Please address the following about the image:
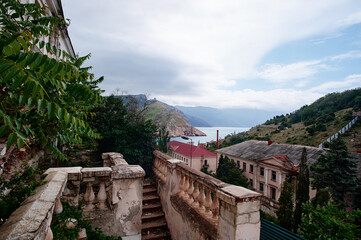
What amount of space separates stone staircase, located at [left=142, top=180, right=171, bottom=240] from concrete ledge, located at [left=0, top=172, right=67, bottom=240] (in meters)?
3.54

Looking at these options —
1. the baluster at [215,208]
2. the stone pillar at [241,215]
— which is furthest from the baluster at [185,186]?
the stone pillar at [241,215]

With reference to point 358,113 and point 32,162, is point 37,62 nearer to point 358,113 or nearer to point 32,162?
point 32,162

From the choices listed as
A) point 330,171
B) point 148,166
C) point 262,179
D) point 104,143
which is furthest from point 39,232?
point 262,179

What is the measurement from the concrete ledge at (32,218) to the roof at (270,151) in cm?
3309

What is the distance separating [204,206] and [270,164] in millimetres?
30717

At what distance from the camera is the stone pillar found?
9.59 feet

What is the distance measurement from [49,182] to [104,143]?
6.16m

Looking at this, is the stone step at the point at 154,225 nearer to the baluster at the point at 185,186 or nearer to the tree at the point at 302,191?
the baluster at the point at 185,186

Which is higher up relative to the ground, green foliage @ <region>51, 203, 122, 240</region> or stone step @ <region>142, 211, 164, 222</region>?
green foliage @ <region>51, 203, 122, 240</region>

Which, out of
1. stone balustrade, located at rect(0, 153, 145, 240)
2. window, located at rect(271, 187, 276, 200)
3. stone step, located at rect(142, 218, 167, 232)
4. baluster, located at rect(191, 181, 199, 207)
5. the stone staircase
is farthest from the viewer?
window, located at rect(271, 187, 276, 200)

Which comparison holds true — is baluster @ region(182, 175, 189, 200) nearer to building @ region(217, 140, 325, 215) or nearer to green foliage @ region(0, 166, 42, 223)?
green foliage @ region(0, 166, 42, 223)

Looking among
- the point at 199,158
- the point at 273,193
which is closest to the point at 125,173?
the point at 273,193

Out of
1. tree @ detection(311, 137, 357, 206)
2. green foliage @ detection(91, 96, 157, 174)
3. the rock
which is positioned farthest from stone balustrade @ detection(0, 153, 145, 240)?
tree @ detection(311, 137, 357, 206)

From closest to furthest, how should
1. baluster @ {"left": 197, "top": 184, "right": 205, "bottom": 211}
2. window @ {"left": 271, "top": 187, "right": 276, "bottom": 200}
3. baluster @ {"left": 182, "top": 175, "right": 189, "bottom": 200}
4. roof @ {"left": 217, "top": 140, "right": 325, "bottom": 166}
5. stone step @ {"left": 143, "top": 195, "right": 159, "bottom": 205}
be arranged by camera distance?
baluster @ {"left": 197, "top": 184, "right": 205, "bottom": 211}
baluster @ {"left": 182, "top": 175, "right": 189, "bottom": 200}
stone step @ {"left": 143, "top": 195, "right": 159, "bottom": 205}
roof @ {"left": 217, "top": 140, "right": 325, "bottom": 166}
window @ {"left": 271, "top": 187, "right": 276, "bottom": 200}
